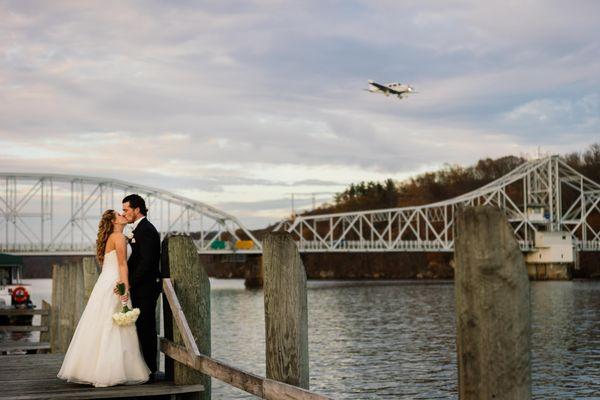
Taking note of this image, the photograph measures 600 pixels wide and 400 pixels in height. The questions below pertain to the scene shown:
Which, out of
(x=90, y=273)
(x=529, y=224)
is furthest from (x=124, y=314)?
(x=529, y=224)

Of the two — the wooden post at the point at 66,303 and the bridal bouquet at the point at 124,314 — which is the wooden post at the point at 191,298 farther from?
the wooden post at the point at 66,303

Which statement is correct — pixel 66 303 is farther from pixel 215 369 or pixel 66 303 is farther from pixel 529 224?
pixel 529 224

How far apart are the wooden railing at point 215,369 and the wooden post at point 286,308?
7.5 inches

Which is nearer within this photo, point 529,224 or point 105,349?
point 105,349

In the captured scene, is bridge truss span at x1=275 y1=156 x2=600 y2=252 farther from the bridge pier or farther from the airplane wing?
the airplane wing

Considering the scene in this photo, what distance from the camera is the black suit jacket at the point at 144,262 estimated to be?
30.7 feet

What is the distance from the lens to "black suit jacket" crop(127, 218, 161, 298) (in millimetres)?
9367

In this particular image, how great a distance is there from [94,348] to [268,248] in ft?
11.7

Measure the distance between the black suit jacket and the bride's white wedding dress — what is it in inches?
7.7

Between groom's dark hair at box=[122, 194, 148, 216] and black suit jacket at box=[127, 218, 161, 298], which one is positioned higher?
groom's dark hair at box=[122, 194, 148, 216]

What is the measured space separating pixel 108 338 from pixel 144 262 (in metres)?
0.86

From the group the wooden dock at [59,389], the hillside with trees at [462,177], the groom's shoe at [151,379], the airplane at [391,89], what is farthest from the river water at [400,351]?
the hillside with trees at [462,177]

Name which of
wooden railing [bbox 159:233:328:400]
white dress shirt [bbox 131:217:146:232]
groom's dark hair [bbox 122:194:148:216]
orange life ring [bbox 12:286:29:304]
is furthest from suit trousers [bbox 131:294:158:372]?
orange life ring [bbox 12:286:29:304]

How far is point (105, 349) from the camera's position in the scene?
9.04 m
